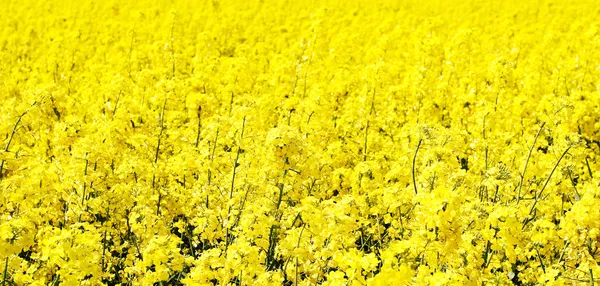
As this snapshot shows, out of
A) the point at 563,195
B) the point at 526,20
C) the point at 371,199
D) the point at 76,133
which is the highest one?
the point at 76,133

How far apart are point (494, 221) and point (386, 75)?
15.1 feet

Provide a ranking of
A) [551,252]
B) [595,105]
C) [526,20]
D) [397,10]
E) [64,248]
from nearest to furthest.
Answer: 1. [64,248]
2. [551,252]
3. [595,105]
4. [526,20]
5. [397,10]

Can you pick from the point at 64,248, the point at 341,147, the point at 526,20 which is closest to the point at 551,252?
the point at 341,147

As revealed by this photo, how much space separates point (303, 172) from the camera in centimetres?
526

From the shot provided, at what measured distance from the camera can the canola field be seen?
4109 mm

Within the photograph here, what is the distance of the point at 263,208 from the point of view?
4.53 m

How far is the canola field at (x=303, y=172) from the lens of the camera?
411cm

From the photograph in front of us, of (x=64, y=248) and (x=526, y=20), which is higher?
(x=64, y=248)

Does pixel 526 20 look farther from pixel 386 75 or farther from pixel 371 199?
pixel 371 199

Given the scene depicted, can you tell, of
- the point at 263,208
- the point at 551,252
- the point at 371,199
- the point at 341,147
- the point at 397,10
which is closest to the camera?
the point at 263,208

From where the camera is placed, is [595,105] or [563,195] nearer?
[563,195]

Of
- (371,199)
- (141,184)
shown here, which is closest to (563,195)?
(371,199)

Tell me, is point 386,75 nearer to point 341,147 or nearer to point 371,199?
point 341,147

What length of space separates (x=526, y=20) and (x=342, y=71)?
9130mm
